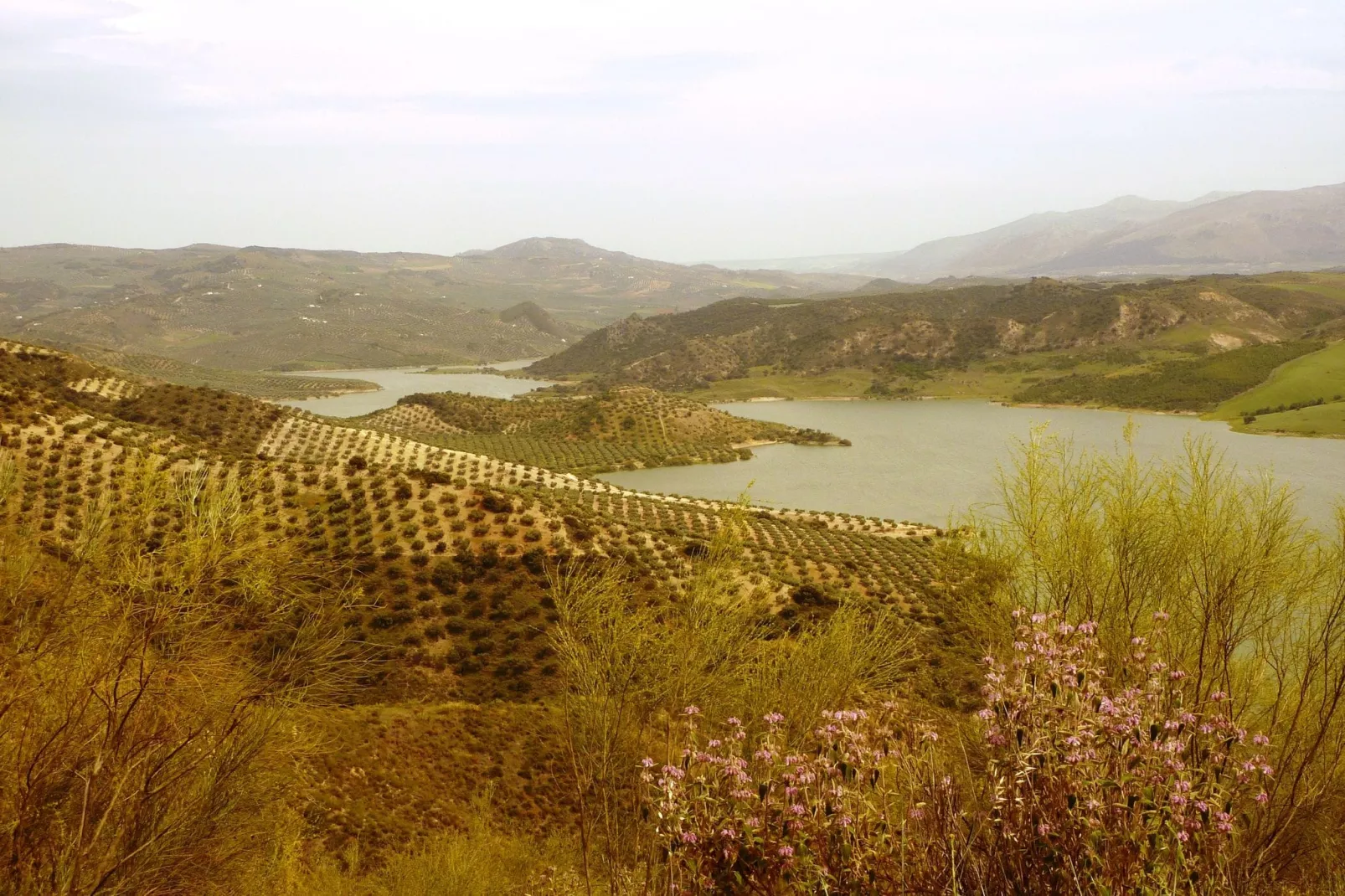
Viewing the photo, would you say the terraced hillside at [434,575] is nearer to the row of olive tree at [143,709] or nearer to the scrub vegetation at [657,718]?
the scrub vegetation at [657,718]

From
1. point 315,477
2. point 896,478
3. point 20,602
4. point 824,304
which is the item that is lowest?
point 896,478

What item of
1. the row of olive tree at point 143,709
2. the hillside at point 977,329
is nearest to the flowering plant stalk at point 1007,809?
the row of olive tree at point 143,709

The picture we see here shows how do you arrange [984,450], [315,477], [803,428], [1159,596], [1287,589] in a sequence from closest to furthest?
[1287,589] → [1159,596] → [315,477] → [984,450] → [803,428]

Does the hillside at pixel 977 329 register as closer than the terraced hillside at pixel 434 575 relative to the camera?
No

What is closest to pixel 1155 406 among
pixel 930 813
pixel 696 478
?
pixel 696 478

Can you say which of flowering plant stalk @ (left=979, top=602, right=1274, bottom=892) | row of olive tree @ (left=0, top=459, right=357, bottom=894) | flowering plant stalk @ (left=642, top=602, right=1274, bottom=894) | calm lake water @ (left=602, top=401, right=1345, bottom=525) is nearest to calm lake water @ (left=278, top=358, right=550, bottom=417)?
calm lake water @ (left=602, top=401, right=1345, bottom=525)

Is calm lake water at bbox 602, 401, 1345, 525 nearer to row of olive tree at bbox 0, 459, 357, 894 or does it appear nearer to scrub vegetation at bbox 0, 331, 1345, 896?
scrub vegetation at bbox 0, 331, 1345, 896

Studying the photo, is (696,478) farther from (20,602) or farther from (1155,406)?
(1155,406)
